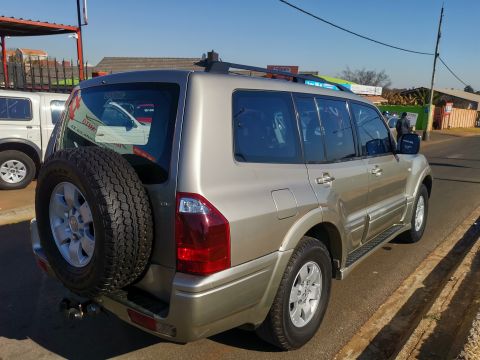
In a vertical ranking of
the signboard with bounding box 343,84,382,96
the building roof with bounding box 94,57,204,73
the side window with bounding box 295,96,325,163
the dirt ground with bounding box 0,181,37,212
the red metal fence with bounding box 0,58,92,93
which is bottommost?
the dirt ground with bounding box 0,181,37,212

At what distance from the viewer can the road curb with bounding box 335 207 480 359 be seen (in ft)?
10.1

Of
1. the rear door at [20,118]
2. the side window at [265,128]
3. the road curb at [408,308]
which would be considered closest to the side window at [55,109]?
the rear door at [20,118]

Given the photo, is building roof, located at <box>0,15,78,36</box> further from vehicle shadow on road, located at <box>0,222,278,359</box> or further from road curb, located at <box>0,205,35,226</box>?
vehicle shadow on road, located at <box>0,222,278,359</box>

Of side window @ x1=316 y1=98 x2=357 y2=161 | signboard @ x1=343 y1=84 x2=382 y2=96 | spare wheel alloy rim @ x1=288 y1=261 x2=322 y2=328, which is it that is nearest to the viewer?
spare wheel alloy rim @ x1=288 y1=261 x2=322 y2=328

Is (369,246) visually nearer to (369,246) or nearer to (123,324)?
(369,246)

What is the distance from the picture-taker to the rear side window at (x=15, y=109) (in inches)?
324

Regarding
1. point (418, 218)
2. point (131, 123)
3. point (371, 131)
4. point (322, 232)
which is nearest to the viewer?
point (131, 123)

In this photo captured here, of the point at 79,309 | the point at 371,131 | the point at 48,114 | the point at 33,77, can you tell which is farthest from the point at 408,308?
the point at 33,77

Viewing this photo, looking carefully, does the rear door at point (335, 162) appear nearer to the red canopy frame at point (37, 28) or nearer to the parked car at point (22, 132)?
the parked car at point (22, 132)

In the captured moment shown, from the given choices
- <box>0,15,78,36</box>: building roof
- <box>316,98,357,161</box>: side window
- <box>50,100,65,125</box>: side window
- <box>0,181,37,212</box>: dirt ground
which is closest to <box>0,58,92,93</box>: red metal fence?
<box>0,15,78,36</box>: building roof

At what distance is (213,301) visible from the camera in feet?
7.50

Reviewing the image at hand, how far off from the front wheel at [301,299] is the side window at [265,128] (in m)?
0.62

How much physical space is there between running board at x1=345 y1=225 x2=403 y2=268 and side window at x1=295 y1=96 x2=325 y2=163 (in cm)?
96

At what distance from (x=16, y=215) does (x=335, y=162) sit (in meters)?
5.18
